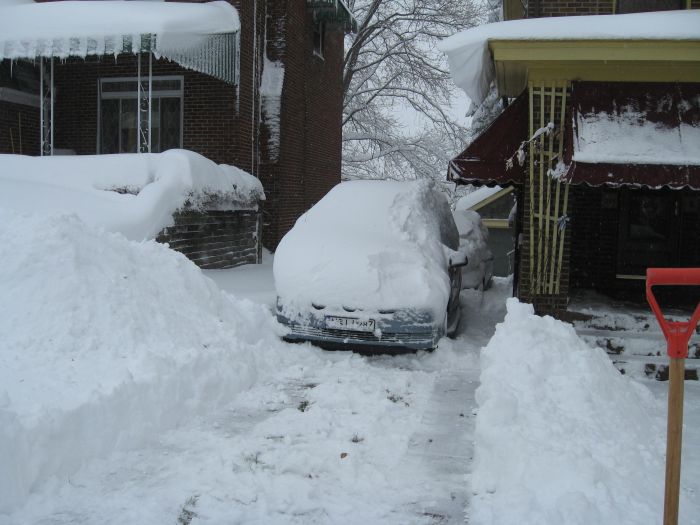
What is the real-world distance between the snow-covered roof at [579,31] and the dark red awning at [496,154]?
0.78 m

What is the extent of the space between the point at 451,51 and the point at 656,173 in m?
2.64

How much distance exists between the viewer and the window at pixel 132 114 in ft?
47.1

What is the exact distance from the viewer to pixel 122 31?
1169 cm

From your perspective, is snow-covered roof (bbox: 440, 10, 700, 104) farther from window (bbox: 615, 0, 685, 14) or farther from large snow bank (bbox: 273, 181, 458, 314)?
large snow bank (bbox: 273, 181, 458, 314)

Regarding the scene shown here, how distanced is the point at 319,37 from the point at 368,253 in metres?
11.5

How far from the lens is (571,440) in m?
4.29

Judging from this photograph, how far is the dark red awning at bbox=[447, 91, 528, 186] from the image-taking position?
330 inches

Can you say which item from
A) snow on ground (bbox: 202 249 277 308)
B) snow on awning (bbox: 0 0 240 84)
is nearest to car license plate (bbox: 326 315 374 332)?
snow on ground (bbox: 202 249 277 308)

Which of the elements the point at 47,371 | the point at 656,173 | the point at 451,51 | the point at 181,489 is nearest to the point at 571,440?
the point at 181,489

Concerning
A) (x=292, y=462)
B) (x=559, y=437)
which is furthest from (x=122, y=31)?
(x=559, y=437)

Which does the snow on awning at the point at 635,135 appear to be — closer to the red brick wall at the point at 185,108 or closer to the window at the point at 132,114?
the red brick wall at the point at 185,108

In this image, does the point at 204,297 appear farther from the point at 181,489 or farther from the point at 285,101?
the point at 285,101

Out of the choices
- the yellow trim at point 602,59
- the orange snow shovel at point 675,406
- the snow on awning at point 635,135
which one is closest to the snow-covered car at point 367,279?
the snow on awning at point 635,135

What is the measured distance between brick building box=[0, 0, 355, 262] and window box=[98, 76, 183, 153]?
21 millimetres
